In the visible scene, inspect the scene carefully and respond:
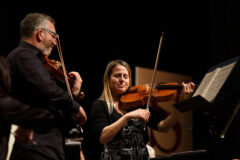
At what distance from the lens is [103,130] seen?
201cm

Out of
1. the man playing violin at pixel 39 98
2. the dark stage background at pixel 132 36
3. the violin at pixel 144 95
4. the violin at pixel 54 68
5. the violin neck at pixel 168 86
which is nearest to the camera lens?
the man playing violin at pixel 39 98

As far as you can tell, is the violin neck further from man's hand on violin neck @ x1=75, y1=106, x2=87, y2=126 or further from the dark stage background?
the dark stage background

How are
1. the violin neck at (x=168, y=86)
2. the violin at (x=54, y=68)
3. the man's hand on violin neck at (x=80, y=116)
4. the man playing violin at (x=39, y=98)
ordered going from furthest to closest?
the violin neck at (x=168, y=86) → the violin at (x=54, y=68) → the man's hand on violin neck at (x=80, y=116) → the man playing violin at (x=39, y=98)

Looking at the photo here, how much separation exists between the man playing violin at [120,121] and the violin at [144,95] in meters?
0.05

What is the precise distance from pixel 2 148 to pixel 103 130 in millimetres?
751

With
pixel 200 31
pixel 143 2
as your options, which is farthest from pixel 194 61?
pixel 143 2

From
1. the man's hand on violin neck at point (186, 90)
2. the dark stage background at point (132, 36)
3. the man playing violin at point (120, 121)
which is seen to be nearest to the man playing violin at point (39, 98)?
the man playing violin at point (120, 121)

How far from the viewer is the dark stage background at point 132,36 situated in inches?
170

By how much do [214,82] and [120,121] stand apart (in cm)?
68

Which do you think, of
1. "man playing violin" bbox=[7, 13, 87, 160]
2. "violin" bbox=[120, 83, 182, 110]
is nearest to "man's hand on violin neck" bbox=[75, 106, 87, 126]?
"man playing violin" bbox=[7, 13, 87, 160]

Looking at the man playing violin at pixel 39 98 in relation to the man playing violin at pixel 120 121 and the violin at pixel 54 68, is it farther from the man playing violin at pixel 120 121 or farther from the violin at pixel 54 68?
the man playing violin at pixel 120 121

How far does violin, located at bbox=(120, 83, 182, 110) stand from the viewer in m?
2.22

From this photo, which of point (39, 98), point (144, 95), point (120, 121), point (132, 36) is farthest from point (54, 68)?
point (132, 36)

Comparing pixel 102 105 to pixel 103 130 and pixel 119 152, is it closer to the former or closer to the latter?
pixel 103 130
